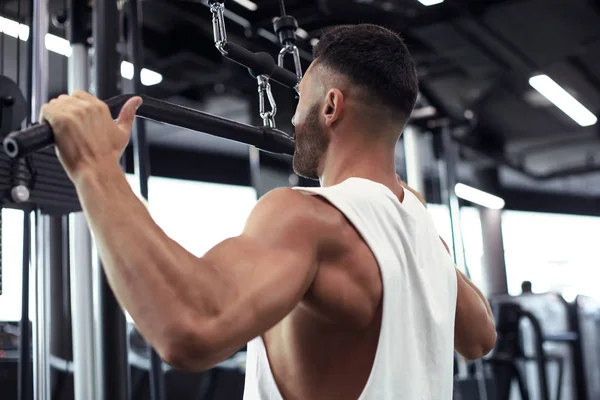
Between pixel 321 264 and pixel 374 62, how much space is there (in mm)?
401

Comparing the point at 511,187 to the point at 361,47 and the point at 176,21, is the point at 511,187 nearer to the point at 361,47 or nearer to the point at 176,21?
the point at 176,21

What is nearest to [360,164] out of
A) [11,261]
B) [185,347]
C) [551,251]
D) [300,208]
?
[300,208]

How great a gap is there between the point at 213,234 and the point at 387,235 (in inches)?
251

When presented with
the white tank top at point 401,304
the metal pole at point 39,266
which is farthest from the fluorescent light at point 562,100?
the white tank top at point 401,304

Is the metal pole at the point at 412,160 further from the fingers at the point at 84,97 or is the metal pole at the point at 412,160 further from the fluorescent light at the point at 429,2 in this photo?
the fingers at the point at 84,97

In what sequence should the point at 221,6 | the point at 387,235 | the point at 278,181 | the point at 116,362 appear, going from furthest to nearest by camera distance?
the point at 278,181
the point at 116,362
the point at 221,6
the point at 387,235

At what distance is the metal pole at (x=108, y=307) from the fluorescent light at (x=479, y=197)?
7.70 m

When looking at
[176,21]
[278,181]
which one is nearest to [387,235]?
[278,181]

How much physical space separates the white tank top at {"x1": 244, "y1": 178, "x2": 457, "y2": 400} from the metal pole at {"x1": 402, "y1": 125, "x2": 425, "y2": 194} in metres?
3.51

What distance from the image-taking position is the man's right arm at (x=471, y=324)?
134 centimetres

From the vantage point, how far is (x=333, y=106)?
120 centimetres

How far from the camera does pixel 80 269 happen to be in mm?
2438

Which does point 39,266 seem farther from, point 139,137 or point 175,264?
point 175,264

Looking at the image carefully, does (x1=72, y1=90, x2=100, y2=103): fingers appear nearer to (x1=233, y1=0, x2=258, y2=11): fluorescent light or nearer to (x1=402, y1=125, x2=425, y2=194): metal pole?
(x1=233, y1=0, x2=258, y2=11): fluorescent light
